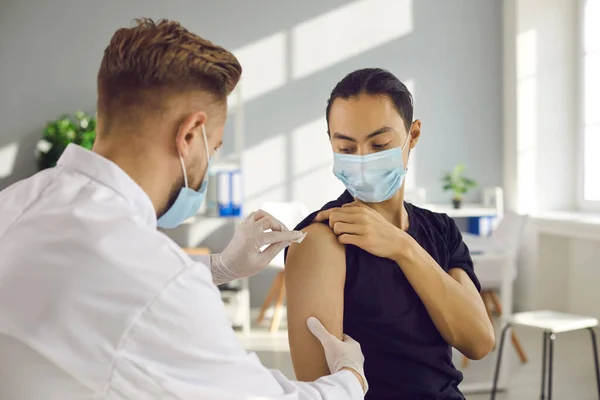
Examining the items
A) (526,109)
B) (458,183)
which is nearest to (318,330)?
(458,183)

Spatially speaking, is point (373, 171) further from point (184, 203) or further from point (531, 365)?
point (531, 365)

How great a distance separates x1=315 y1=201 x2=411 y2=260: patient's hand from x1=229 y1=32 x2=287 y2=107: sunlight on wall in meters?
4.07

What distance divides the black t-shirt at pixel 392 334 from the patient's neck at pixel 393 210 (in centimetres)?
20

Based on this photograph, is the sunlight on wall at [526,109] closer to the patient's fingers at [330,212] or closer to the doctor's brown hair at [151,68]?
the patient's fingers at [330,212]

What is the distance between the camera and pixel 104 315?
851mm

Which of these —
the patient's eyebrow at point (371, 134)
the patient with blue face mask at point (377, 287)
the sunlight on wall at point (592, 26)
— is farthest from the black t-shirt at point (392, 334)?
the sunlight on wall at point (592, 26)

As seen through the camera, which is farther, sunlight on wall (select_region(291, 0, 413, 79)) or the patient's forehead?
sunlight on wall (select_region(291, 0, 413, 79))

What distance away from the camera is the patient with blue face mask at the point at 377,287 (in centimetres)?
135

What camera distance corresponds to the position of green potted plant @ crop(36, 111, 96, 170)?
4.84 m

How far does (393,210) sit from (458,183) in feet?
13.2

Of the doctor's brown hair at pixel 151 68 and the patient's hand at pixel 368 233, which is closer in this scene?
the doctor's brown hair at pixel 151 68

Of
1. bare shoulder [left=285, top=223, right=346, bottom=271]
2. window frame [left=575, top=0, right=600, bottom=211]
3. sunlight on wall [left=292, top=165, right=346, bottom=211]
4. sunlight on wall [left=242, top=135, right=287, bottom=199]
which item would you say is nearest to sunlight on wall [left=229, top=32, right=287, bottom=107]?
sunlight on wall [left=242, top=135, right=287, bottom=199]

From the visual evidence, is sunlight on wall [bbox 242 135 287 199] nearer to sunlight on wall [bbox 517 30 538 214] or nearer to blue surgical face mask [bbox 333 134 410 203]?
sunlight on wall [bbox 517 30 538 214]

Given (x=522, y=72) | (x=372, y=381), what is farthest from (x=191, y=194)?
(x=522, y=72)
